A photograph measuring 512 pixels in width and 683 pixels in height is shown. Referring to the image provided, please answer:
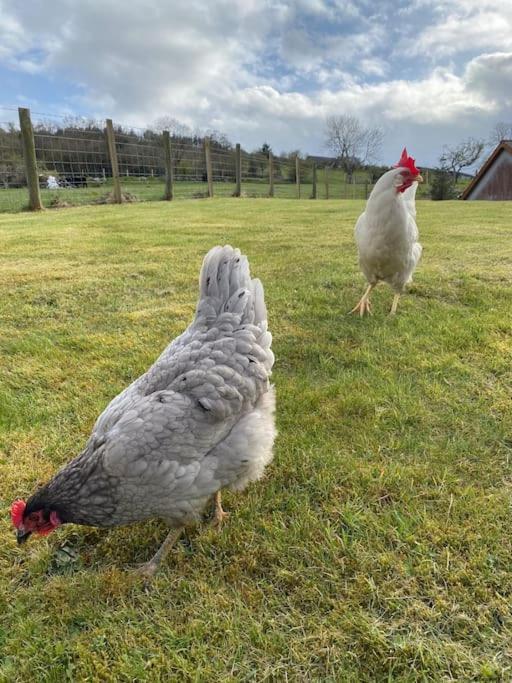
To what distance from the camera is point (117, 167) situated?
1345 centimetres

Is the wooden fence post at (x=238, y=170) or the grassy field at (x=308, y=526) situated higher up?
the wooden fence post at (x=238, y=170)

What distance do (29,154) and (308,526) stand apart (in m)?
12.3

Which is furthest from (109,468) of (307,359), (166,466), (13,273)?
(13,273)

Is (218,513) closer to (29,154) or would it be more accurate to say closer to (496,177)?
(29,154)

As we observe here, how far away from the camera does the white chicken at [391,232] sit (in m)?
3.88

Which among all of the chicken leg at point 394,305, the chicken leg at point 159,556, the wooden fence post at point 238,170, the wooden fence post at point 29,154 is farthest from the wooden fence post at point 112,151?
the chicken leg at point 159,556

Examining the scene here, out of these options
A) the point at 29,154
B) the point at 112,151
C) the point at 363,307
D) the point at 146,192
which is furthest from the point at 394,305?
the point at 146,192

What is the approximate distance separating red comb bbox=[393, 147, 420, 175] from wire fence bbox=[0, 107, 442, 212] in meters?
10.4

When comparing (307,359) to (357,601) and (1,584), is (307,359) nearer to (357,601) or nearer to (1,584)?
(357,601)

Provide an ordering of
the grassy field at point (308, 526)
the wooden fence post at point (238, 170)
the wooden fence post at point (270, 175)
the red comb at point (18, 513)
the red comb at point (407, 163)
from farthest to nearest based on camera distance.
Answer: the wooden fence post at point (270, 175) < the wooden fence post at point (238, 170) < the red comb at point (407, 163) < the red comb at point (18, 513) < the grassy field at point (308, 526)

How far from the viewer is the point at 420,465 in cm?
223

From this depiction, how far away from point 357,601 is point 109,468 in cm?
106

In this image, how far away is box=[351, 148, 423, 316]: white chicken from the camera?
388 centimetres

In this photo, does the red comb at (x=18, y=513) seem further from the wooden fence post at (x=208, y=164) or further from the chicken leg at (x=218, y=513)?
the wooden fence post at (x=208, y=164)
